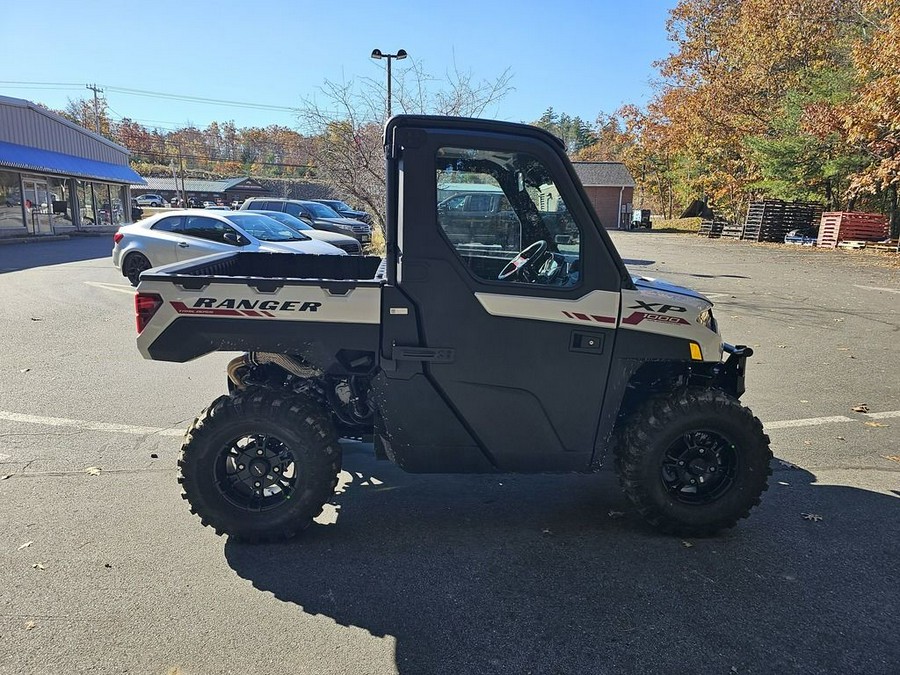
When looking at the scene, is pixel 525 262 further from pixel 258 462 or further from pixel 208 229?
pixel 208 229

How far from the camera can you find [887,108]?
17328mm

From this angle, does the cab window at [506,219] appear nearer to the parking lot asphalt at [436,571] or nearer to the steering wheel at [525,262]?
the steering wheel at [525,262]

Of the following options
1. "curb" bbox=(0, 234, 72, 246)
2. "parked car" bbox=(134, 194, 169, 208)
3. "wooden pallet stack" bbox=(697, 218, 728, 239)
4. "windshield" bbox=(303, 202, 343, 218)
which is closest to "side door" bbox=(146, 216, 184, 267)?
"windshield" bbox=(303, 202, 343, 218)

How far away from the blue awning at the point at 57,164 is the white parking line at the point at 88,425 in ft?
76.2

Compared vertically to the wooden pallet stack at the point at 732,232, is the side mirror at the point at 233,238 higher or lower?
lower

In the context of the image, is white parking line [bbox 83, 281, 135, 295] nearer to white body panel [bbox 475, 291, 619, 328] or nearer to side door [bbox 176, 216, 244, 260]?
side door [bbox 176, 216, 244, 260]

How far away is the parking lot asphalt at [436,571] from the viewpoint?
2670 mm

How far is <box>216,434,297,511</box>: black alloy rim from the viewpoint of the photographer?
3.48 meters

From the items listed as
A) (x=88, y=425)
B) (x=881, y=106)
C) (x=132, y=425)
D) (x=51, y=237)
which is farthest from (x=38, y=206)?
(x=881, y=106)

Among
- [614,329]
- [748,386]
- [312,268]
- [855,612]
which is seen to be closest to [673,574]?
[855,612]

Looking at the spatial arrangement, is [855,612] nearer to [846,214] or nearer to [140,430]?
[140,430]

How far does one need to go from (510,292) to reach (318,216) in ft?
70.4

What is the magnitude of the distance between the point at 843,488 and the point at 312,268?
165 inches

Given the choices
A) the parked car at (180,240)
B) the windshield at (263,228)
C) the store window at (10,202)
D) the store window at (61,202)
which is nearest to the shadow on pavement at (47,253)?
the store window at (10,202)
